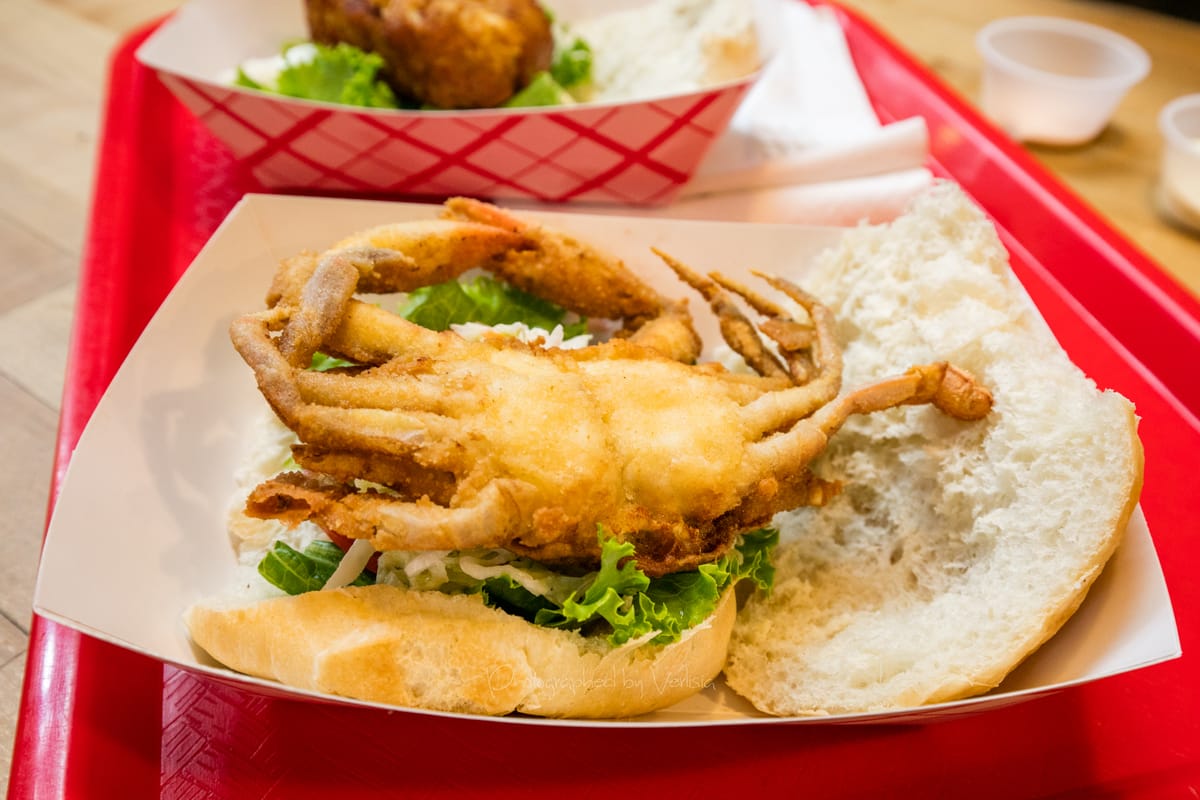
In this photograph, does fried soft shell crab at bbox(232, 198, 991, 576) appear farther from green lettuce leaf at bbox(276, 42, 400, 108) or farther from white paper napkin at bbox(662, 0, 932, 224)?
green lettuce leaf at bbox(276, 42, 400, 108)

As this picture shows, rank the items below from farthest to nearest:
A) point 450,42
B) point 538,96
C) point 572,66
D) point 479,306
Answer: point 572,66
point 538,96
point 450,42
point 479,306

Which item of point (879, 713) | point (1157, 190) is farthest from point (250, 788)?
point (1157, 190)

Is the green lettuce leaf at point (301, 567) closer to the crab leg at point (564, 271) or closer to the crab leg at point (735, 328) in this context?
the crab leg at point (564, 271)

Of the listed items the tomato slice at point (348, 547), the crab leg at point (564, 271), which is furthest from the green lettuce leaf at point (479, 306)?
the tomato slice at point (348, 547)

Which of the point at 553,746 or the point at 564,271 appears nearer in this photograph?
the point at 553,746

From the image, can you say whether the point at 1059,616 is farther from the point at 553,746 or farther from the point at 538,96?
the point at 538,96

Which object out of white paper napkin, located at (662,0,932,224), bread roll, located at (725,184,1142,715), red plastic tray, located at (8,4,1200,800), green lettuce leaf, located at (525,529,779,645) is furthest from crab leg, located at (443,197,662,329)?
red plastic tray, located at (8,4,1200,800)

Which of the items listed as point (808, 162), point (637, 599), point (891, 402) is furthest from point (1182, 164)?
point (637, 599)
